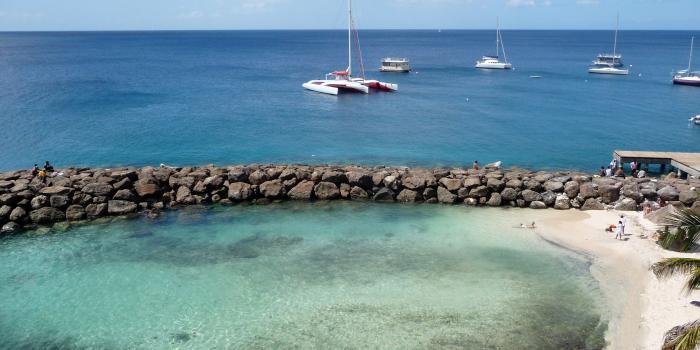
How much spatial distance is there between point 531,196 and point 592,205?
3115 millimetres

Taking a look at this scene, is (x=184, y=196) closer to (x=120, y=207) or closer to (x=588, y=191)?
(x=120, y=207)

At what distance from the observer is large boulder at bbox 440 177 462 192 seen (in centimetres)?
3106

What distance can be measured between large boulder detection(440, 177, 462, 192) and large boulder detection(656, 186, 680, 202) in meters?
10.3

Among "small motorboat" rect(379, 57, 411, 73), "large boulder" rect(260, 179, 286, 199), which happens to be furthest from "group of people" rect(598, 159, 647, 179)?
"small motorboat" rect(379, 57, 411, 73)

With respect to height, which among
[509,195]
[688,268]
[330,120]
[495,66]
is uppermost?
[495,66]

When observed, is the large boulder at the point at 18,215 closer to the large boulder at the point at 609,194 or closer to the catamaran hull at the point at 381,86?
the large boulder at the point at 609,194

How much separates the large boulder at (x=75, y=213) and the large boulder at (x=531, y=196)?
76.0 ft

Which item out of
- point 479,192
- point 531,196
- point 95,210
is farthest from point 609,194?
point 95,210

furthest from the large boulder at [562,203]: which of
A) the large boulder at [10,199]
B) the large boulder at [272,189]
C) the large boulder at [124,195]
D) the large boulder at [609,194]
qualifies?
the large boulder at [10,199]

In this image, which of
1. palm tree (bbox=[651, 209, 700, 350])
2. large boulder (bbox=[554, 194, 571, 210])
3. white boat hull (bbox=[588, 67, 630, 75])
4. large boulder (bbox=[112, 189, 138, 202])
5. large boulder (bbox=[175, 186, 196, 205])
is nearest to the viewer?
palm tree (bbox=[651, 209, 700, 350])

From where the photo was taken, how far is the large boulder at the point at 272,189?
1229 inches

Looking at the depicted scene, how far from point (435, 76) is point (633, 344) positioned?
87813 mm

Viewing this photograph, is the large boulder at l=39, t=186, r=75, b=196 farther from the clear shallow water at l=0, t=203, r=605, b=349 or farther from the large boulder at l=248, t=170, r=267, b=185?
the large boulder at l=248, t=170, r=267, b=185

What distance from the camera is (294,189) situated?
31.5 meters
